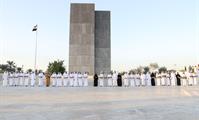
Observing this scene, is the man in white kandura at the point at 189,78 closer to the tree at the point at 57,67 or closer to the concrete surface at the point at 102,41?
the concrete surface at the point at 102,41

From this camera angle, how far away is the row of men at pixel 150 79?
841 inches

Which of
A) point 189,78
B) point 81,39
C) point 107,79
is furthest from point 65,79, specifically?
point 81,39

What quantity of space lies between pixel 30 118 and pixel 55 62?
45.2 metres

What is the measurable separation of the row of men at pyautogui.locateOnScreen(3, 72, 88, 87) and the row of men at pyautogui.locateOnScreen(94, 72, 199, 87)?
1452 mm

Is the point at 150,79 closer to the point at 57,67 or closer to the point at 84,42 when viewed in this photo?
the point at 84,42

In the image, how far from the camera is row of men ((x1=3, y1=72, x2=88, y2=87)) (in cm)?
2054

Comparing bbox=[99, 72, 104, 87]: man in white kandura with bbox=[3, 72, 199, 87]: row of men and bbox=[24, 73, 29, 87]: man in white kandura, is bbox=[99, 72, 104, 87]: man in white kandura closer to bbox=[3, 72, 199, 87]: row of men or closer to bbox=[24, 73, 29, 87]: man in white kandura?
bbox=[3, 72, 199, 87]: row of men

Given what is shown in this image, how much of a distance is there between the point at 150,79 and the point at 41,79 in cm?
824

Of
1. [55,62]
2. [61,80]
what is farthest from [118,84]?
[55,62]

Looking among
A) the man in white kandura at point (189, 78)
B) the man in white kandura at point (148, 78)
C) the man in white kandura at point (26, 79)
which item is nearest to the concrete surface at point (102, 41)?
the man in white kandura at point (148, 78)

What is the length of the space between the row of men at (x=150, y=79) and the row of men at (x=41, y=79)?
145 cm

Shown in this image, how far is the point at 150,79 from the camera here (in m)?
22.0

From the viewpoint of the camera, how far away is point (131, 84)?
21.9 m

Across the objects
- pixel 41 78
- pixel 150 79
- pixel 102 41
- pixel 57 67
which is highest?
pixel 102 41
